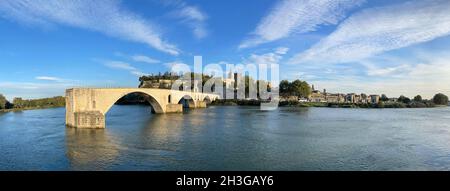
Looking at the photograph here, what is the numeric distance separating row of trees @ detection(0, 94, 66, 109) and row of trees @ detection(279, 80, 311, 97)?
59268 mm

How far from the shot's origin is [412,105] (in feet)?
301

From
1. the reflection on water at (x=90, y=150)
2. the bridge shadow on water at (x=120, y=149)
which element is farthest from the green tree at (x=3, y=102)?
the reflection on water at (x=90, y=150)

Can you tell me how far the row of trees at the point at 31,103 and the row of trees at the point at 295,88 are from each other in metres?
59.3

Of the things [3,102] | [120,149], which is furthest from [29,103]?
[120,149]

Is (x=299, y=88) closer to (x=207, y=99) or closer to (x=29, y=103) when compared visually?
(x=207, y=99)

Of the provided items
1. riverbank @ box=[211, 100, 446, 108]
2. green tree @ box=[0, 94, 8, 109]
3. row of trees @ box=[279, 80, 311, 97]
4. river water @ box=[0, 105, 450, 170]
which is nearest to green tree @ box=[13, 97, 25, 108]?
green tree @ box=[0, 94, 8, 109]

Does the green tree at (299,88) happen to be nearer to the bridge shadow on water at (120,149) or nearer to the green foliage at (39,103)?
the green foliage at (39,103)

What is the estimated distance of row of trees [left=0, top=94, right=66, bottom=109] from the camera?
216ft

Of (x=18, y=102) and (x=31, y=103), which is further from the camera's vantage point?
(x=31, y=103)

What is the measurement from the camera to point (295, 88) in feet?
295

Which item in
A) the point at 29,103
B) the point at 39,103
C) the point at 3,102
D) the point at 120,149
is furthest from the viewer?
the point at 39,103

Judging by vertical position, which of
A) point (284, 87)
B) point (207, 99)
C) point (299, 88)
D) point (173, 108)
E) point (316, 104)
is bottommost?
point (173, 108)

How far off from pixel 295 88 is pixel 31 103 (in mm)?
64815
